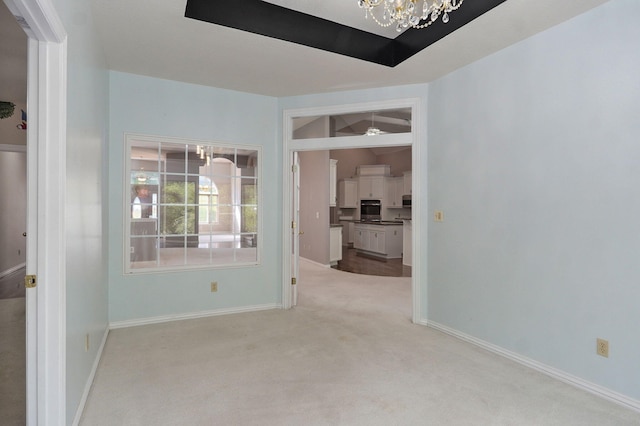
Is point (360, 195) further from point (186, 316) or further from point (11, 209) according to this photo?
point (11, 209)

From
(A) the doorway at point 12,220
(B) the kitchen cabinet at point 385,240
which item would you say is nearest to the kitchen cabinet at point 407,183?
(B) the kitchen cabinet at point 385,240

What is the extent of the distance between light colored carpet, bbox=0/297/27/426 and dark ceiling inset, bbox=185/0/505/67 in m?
2.80

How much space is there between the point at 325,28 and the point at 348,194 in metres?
Result: 7.92

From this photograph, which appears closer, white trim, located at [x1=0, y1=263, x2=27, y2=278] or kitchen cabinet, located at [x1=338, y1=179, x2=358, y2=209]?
white trim, located at [x1=0, y1=263, x2=27, y2=278]

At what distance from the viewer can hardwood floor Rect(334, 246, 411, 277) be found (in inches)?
262

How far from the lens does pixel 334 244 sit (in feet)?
A: 24.9

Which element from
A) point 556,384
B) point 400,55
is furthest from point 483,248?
point 400,55

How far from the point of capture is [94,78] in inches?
103

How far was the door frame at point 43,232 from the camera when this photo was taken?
1.54 metres

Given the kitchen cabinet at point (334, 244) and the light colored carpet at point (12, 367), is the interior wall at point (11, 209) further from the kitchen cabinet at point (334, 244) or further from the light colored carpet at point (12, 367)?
the kitchen cabinet at point (334, 244)

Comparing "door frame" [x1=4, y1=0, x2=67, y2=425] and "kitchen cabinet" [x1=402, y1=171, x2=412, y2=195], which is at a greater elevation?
"kitchen cabinet" [x1=402, y1=171, x2=412, y2=195]

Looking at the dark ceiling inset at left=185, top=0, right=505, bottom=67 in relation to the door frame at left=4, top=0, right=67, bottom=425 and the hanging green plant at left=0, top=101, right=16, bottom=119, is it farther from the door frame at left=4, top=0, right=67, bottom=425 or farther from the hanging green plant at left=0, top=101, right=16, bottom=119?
the hanging green plant at left=0, top=101, right=16, bottom=119

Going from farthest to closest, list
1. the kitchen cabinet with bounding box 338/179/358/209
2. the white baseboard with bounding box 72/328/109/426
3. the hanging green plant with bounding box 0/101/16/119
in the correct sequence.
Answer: the kitchen cabinet with bounding box 338/179/358/209, the hanging green plant with bounding box 0/101/16/119, the white baseboard with bounding box 72/328/109/426

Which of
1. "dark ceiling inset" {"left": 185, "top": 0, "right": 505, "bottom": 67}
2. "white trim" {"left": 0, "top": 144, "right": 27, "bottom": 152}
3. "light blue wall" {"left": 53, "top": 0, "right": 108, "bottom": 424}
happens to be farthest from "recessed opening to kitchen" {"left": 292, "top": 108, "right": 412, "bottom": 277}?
"white trim" {"left": 0, "top": 144, "right": 27, "bottom": 152}
